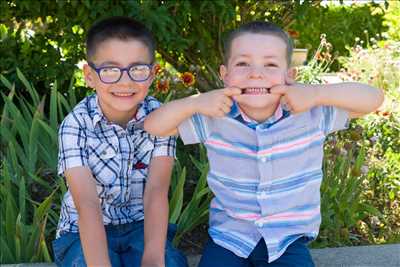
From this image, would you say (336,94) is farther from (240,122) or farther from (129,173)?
(129,173)

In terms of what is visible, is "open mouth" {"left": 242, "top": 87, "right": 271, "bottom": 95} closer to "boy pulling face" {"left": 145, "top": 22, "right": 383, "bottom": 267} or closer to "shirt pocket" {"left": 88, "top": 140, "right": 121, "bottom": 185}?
"boy pulling face" {"left": 145, "top": 22, "right": 383, "bottom": 267}

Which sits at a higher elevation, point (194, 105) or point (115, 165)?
point (194, 105)

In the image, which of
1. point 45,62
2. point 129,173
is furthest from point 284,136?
point 45,62

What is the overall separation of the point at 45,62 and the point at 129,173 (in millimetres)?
1870

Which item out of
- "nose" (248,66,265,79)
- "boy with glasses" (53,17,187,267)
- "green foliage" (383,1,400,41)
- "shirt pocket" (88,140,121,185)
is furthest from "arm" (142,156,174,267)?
"green foliage" (383,1,400,41)

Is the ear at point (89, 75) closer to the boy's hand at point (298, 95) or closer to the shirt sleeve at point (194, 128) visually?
the shirt sleeve at point (194, 128)

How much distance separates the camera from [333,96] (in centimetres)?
218

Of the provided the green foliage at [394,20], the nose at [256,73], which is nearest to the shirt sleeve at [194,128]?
the nose at [256,73]

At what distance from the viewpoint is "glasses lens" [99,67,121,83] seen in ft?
7.28

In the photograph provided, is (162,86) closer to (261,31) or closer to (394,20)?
(261,31)

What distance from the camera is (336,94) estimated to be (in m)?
2.18

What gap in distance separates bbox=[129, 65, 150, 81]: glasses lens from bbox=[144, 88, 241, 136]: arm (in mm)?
119

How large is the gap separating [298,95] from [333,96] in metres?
0.13

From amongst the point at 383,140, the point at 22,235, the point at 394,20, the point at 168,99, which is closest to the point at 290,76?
the point at 168,99
